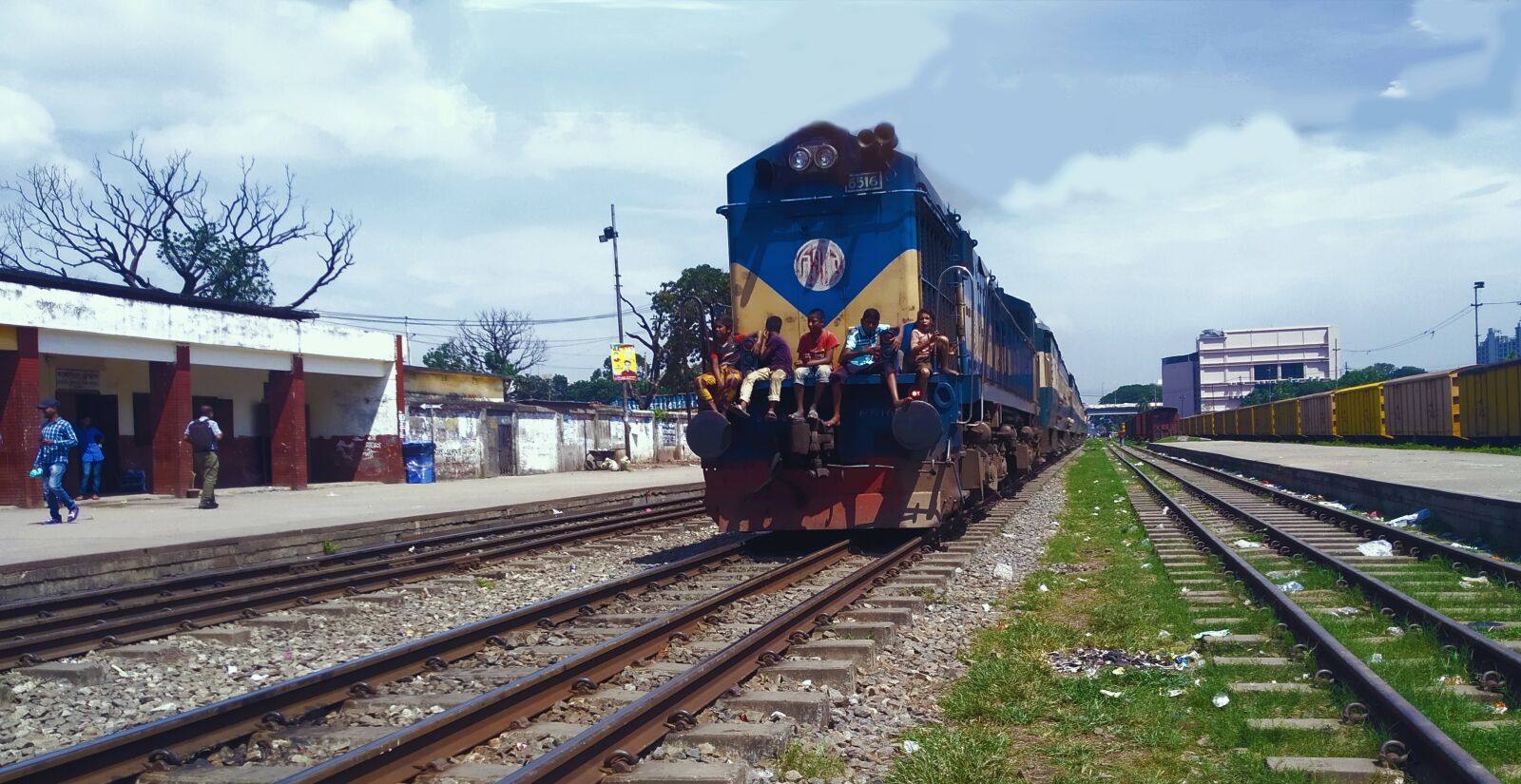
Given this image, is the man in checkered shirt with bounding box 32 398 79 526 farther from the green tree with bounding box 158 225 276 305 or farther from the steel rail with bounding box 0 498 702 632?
the green tree with bounding box 158 225 276 305

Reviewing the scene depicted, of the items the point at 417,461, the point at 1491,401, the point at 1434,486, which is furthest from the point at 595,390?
the point at 1434,486

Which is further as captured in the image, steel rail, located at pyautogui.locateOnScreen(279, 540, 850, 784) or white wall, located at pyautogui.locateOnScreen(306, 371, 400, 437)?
white wall, located at pyautogui.locateOnScreen(306, 371, 400, 437)

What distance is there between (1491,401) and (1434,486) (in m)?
15.0

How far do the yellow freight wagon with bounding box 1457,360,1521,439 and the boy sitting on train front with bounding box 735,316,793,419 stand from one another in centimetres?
2187

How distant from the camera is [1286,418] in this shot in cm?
4912

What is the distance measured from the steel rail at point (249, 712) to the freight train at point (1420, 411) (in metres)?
25.8

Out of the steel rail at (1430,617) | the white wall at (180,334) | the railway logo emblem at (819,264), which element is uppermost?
the white wall at (180,334)

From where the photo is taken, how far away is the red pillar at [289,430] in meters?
25.0

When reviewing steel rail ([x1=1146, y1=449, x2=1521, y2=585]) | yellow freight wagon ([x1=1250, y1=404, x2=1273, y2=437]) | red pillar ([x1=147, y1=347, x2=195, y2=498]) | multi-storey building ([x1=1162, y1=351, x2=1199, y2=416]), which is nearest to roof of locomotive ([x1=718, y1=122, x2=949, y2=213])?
steel rail ([x1=1146, y1=449, x2=1521, y2=585])

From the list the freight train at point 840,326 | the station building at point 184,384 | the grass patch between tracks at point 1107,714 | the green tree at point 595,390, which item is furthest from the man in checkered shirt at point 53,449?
A: the green tree at point 595,390

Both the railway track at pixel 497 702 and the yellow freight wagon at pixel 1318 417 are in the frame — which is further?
the yellow freight wagon at pixel 1318 417

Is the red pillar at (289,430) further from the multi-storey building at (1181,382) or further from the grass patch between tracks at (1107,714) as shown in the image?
the multi-storey building at (1181,382)

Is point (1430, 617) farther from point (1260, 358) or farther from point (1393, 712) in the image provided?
point (1260, 358)

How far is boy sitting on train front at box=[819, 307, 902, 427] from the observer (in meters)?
9.95
